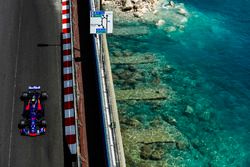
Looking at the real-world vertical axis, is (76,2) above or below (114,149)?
above

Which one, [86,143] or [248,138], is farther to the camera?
[248,138]

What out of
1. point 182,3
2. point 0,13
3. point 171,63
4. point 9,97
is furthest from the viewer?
point 182,3

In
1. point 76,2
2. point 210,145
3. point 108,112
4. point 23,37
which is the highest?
point 76,2

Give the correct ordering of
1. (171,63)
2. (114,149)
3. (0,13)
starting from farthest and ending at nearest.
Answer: (171,63) → (0,13) → (114,149)

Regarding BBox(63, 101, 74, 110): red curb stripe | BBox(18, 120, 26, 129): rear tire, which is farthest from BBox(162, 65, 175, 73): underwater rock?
BBox(18, 120, 26, 129): rear tire

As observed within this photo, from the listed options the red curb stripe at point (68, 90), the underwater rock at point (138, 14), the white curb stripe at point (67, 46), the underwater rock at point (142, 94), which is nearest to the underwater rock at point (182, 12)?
the underwater rock at point (138, 14)

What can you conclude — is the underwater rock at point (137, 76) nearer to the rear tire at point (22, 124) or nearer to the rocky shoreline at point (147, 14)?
the rocky shoreline at point (147, 14)

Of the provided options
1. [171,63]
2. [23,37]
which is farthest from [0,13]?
[171,63]

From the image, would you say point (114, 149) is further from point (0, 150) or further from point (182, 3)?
point (182, 3)
